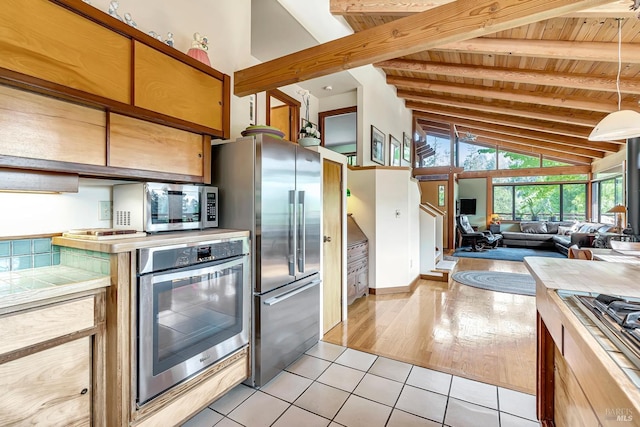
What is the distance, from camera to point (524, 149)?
9.84m

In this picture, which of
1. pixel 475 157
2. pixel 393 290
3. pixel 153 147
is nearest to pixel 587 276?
pixel 153 147

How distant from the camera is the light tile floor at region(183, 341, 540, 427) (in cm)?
179

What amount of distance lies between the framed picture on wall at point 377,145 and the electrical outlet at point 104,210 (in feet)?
13.3

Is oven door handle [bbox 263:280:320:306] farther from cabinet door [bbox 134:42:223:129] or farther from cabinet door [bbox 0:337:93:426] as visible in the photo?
cabinet door [bbox 134:42:223:129]

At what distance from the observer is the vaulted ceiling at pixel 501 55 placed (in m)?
1.69

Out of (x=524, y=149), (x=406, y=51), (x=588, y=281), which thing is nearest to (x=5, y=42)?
(x=406, y=51)

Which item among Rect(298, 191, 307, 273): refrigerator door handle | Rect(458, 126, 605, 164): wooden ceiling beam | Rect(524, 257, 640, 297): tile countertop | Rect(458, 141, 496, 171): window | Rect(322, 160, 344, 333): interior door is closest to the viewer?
Rect(524, 257, 640, 297): tile countertop

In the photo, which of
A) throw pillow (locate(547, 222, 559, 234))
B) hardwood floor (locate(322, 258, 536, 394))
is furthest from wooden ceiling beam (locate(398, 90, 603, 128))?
throw pillow (locate(547, 222, 559, 234))

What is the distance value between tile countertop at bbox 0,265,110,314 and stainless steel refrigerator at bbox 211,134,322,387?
92 cm

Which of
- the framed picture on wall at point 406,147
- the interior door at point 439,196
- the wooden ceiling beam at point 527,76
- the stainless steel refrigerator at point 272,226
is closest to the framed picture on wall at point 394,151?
the framed picture on wall at point 406,147

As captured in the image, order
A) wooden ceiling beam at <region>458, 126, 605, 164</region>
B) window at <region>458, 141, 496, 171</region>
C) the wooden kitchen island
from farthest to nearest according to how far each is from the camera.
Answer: window at <region>458, 141, 496, 171</region>, wooden ceiling beam at <region>458, 126, 605, 164</region>, the wooden kitchen island

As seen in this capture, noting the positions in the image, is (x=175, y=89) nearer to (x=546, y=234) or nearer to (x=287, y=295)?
(x=287, y=295)

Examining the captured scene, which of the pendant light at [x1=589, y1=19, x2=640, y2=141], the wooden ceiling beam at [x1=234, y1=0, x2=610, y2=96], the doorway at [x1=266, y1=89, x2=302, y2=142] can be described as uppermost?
the doorway at [x1=266, y1=89, x2=302, y2=142]

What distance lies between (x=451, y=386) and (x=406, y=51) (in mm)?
2307
